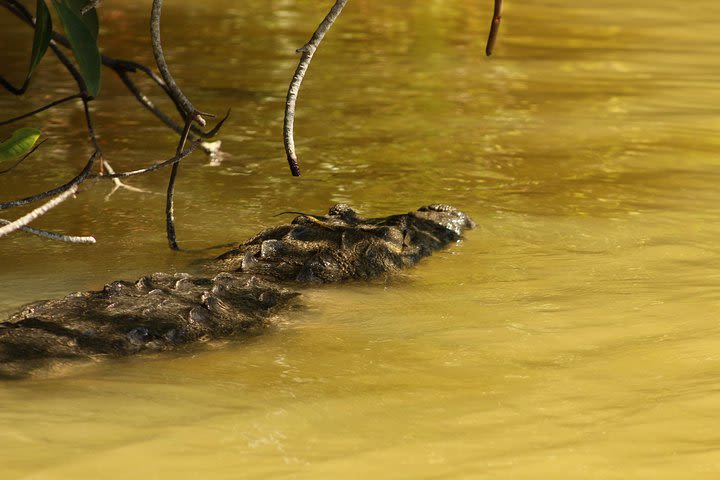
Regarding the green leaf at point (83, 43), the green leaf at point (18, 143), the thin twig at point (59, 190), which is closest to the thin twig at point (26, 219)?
the thin twig at point (59, 190)

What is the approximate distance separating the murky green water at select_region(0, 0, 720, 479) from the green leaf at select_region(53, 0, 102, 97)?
0.79m

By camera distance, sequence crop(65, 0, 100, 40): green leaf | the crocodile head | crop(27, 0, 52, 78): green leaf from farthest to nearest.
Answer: the crocodile head
crop(27, 0, 52, 78): green leaf
crop(65, 0, 100, 40): green leaf

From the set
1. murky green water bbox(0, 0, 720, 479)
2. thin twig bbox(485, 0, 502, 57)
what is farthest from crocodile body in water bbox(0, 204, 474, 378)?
thin twig bbox(485, 0, 502, 57)

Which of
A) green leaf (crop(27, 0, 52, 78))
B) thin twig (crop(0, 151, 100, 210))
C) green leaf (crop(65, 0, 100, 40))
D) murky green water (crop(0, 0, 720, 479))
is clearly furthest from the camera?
green leaf (crop(27, 0, 52, 78))

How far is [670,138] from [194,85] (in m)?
3.14

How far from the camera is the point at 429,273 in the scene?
428 cm

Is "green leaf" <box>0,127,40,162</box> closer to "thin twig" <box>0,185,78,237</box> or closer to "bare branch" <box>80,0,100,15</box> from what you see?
"thin twig" <box>0,185,78,237</box>

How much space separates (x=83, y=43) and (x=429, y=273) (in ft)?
5.19

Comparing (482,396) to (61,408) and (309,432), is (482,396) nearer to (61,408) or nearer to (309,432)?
(309,432)

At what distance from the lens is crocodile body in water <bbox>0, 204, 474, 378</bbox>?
3.34 meters

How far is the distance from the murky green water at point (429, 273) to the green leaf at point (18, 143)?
1.98 ft

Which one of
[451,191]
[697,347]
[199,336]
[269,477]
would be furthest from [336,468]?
[451,191]

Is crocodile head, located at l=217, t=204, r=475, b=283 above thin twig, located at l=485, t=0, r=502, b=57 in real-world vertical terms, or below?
below

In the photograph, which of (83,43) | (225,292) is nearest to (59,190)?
(83,43)
